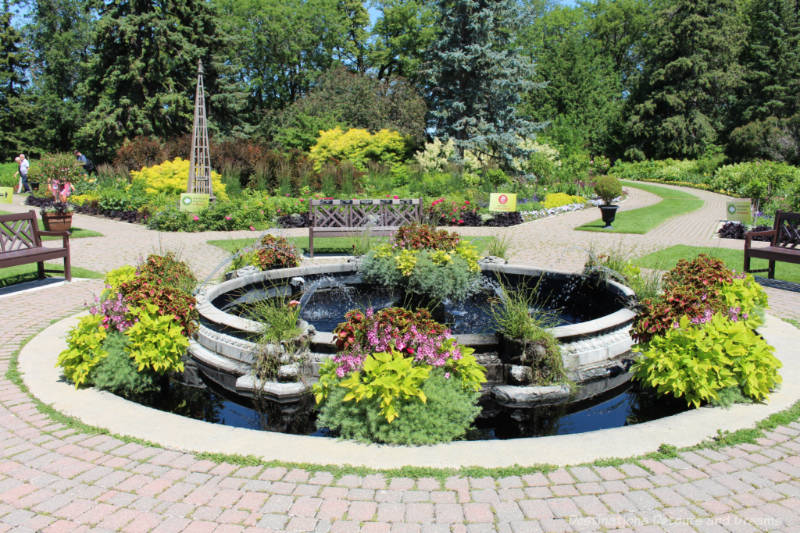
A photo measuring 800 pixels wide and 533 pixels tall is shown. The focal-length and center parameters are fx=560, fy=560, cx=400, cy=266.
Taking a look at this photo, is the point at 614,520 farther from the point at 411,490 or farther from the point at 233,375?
the point at 233,375

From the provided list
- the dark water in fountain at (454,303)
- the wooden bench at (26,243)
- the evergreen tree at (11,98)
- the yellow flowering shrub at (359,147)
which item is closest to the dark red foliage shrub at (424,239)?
the dark water in fountain at (454,303)

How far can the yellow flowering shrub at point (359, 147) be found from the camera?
21.7 meters

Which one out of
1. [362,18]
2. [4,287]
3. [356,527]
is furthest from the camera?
[362,18]

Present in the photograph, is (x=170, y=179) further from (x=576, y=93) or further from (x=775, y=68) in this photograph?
(x=775, y=68)

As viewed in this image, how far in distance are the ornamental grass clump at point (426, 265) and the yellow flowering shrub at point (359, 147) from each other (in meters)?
14.4

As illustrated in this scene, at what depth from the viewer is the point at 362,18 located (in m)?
42.9

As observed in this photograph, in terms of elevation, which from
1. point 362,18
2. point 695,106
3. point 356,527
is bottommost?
point 356,527

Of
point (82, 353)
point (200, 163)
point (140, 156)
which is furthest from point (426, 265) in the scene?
point (140, 156)

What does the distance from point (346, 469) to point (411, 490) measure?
0.41 metres

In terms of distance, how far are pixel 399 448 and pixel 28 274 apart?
27.6ft

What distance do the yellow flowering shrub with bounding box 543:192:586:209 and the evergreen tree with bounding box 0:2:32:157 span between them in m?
32.2

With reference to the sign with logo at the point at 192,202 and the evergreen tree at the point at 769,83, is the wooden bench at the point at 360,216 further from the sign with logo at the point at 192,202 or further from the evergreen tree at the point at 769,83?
the evergreen tree at the point at 769,83

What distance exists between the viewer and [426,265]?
6672 mm

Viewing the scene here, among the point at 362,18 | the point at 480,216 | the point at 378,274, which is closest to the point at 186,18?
the point at 362,18
